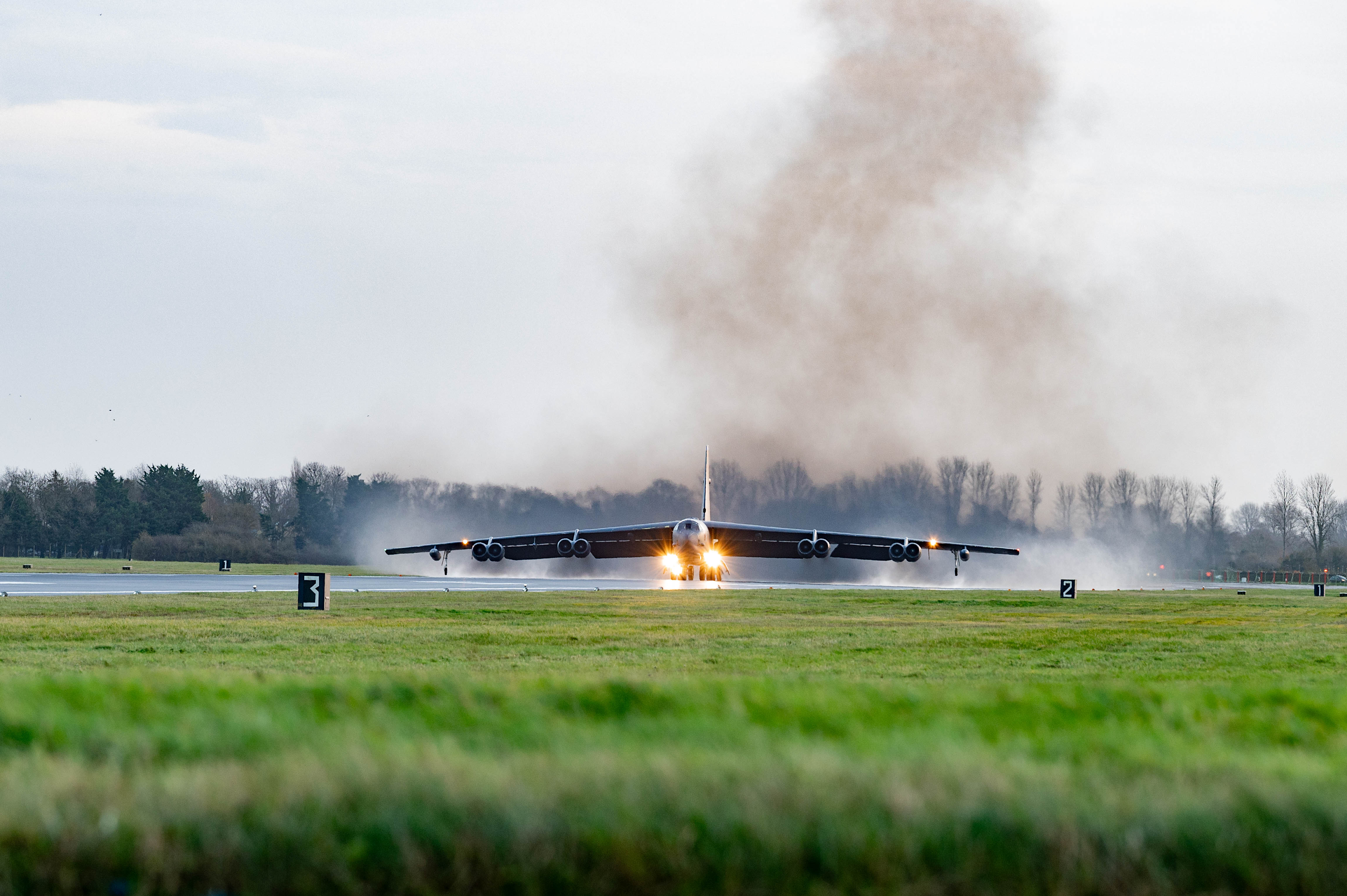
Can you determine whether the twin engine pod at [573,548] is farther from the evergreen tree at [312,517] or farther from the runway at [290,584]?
the evergreen tree at [312,517]

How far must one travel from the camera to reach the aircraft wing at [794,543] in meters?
79.2

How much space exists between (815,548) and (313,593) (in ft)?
165

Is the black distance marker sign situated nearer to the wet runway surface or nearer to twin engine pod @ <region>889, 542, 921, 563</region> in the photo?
the wet runway surface

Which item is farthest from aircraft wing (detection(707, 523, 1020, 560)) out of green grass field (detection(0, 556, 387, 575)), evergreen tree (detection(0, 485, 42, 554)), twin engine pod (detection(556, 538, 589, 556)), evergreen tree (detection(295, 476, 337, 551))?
evergreen tree (detection(0, 485, 42, 554))

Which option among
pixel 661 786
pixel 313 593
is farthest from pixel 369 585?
pixel 661 786

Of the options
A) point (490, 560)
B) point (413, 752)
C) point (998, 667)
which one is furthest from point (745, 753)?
point (490, 560)

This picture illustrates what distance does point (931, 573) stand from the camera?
8462 centimetres

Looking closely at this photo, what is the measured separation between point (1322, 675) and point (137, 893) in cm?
1680

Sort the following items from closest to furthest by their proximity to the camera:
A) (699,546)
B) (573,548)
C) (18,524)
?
(699,546) < (573,548) < (18,524)

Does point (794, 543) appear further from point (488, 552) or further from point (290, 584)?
point (290, 584)

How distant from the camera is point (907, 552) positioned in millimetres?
74688

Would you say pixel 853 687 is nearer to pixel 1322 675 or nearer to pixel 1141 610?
pixel 1322 675

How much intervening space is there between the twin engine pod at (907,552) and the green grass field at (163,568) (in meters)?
35.5

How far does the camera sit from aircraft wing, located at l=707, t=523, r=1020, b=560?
79.2 metres
